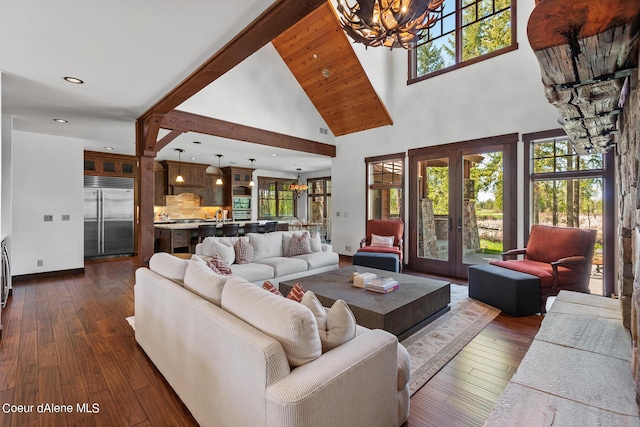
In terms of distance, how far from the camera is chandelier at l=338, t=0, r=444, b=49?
10.9 ft

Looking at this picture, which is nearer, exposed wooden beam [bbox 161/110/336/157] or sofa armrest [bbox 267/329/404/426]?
sofa armrest [bbox 267/329/404/426]

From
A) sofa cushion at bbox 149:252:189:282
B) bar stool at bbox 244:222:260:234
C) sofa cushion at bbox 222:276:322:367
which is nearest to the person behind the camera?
sofa cushion at bbox 222:276:322:367

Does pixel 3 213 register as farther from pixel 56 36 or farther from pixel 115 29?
pixel 115 29

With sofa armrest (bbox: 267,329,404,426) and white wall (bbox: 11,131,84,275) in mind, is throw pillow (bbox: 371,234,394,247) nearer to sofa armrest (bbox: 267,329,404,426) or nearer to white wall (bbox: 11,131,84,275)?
sofa armrest (bbox: 267,329,404,426)

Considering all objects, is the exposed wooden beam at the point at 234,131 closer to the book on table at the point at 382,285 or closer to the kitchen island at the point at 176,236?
the kitchen island at the point at 176,236

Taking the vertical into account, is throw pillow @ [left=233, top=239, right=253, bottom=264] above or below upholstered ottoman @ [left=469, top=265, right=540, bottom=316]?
above

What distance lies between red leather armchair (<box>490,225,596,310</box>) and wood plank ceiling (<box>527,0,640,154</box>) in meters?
2.41

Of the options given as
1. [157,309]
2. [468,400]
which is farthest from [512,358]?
[157,309]

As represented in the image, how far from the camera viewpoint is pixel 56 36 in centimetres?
223

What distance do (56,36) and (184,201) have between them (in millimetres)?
7891

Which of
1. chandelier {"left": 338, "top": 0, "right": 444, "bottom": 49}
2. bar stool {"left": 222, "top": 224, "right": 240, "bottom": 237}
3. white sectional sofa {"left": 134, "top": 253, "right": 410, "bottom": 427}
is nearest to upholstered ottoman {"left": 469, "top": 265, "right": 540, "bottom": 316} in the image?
white sectional sofa {"left": 134, "top": 253, "right": 410, "bottom": 427}

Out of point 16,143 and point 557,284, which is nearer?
point 557,284

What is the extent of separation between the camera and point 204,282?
1.97 meters

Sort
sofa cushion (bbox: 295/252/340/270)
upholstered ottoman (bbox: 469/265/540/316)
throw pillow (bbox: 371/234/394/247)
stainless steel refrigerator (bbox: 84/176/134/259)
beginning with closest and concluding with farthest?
upholstered ottoman (bbox: 469/265/540/316)
sofa cushion (bbox: 295/252/340/270)
throw pillow (bbox: 371/234/394/247)
stainless steel refrigerator (bbox: 84/176/134/259)
